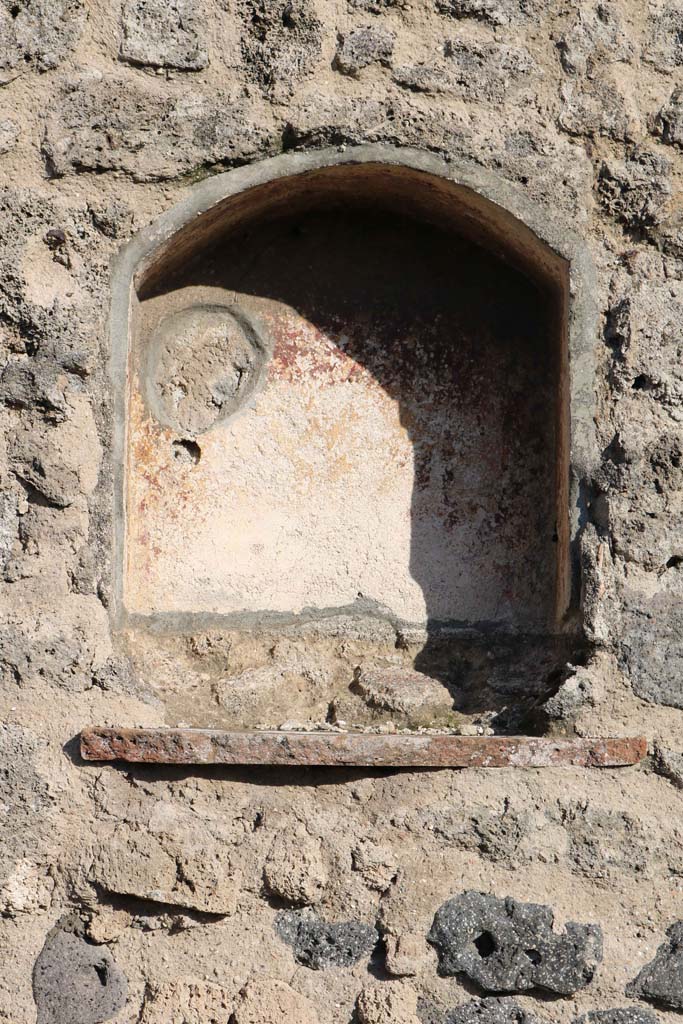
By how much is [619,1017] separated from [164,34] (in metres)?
2.14

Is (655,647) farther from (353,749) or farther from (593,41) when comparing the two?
(593,41)

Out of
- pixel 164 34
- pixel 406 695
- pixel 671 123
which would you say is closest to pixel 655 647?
pixel 406 695

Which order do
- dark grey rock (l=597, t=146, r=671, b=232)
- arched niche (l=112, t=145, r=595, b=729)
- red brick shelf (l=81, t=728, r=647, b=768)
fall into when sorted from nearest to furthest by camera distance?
red brick shelf (l=81, t=728, r=647, b=768) < dark grey rock (l=597, t=146, r=671, b=232) < arched niche (l=112, t=145, r=595, b=729)

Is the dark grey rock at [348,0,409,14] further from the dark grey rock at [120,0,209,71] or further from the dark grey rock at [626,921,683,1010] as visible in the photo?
the dark grey rock at [626,921,683,1010]

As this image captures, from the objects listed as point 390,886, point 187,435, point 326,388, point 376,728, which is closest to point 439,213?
point 326,388

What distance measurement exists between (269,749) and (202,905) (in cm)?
33

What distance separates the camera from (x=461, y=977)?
2.28m

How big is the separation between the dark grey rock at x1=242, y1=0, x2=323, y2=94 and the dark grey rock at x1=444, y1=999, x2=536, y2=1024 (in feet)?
6.02

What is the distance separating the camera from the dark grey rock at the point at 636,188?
2.44 metres

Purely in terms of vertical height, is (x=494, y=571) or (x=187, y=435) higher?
(x=187, y=435)

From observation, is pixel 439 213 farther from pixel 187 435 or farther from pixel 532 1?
pixel 187 435

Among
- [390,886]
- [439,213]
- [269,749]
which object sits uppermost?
[439,213]

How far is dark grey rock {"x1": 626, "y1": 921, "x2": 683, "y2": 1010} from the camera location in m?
2.27

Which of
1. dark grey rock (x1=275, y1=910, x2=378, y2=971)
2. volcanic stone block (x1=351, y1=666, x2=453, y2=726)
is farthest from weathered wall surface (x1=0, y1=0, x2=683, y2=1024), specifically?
volcanic stone block (x1=351, y1=666, x2=453, y2=726)
